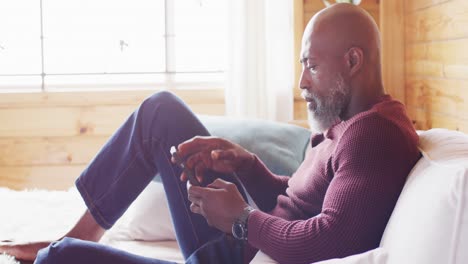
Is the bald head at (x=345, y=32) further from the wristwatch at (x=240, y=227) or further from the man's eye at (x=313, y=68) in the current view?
the wristwatch at (x=240, y=227)

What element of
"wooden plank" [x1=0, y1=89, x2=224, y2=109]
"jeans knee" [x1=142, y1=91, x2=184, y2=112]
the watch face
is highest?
"jeans knee" [x1=142, y1=91, x2=184, y2=112]

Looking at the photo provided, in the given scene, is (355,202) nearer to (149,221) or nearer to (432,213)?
(432,213)

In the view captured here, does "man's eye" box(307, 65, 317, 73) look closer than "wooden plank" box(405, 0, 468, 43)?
Yes

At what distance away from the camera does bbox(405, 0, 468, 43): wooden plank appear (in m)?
2.11

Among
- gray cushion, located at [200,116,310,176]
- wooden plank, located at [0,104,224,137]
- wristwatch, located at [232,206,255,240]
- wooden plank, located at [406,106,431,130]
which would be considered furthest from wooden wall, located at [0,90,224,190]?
wristwatch, located at [232,206,255,240]

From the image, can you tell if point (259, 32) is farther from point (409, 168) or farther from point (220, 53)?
point (409, 168)

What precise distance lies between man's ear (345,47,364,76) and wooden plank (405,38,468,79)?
0.67m

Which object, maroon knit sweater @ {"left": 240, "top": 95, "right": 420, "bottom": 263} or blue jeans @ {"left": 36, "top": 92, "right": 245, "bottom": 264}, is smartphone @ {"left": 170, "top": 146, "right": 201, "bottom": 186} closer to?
blue jeans @ {"left": 36, "top": 92, "right": 245, "bottom": 264}

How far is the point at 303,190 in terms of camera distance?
1553mm

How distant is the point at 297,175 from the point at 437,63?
3.03 ft

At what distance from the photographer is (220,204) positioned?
144 cm

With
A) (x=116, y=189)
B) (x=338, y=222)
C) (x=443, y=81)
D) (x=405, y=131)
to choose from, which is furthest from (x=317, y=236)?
(x=443, y=81)

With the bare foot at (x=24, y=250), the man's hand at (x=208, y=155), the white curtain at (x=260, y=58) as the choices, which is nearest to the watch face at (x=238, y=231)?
the man's hand at (x=208, y=155)

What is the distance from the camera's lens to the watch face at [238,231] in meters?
1.41
